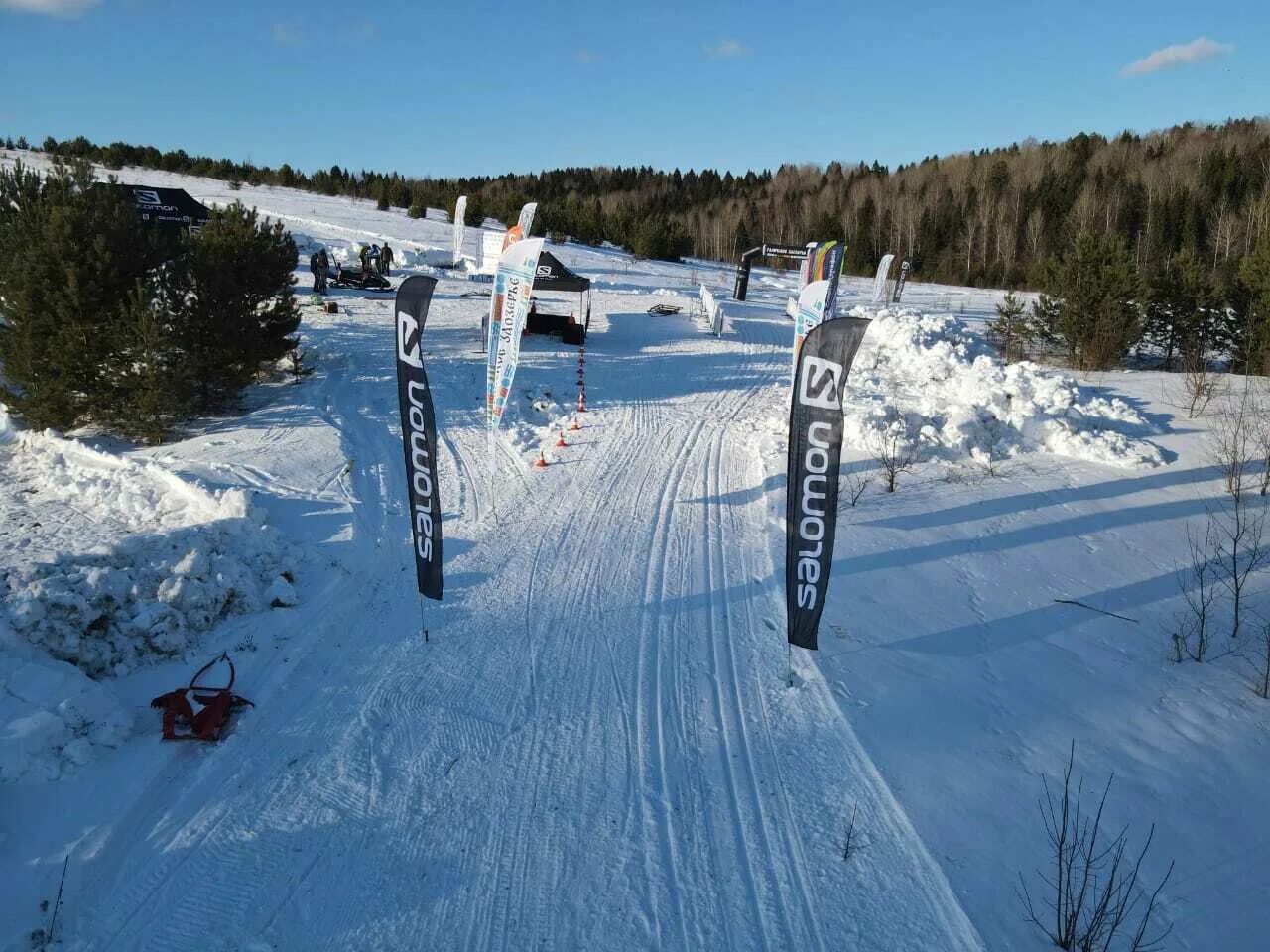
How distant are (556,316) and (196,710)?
1684cm

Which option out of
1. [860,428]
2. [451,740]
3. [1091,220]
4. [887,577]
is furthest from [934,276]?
[451,740]

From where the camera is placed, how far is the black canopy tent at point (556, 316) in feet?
65.0

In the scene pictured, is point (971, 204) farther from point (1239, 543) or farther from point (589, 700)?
point (589, 700)

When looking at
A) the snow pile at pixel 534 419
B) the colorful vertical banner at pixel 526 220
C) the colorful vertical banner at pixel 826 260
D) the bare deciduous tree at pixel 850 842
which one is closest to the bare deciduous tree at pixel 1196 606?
the bare deciduous tree at pixel 850 842

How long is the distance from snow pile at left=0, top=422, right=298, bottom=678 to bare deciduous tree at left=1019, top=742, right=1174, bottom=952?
7.64 meters

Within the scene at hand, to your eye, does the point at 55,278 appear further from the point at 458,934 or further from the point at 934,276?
the point at 934,276

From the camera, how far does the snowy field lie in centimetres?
481

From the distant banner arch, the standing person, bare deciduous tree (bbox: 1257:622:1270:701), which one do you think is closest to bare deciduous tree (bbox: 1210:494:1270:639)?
bare deciduous tree (bbox: 1257:622:1270:701)

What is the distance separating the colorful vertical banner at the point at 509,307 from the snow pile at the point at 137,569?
464cm

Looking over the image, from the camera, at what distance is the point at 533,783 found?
5789 millimetres

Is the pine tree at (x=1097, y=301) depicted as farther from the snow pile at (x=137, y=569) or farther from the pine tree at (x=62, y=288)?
the pine tree at (x=62, y=288)

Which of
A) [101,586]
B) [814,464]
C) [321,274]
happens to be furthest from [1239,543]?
[321,274]

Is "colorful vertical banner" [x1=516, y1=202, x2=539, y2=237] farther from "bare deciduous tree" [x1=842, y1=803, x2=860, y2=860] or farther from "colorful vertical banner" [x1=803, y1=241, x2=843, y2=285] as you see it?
"bare deciduous tree" [x1=842, y1=803, x2=860, y2=860]

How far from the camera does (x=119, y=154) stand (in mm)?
58031
